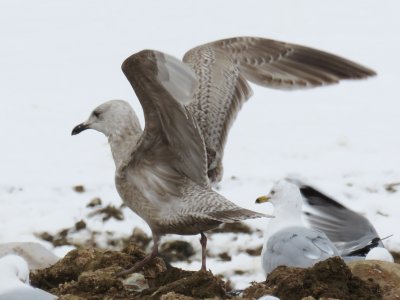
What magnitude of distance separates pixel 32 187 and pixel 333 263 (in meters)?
4.81

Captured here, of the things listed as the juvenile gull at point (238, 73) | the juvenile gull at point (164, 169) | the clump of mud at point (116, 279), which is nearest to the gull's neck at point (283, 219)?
the juvenile gull at point (238, 73)

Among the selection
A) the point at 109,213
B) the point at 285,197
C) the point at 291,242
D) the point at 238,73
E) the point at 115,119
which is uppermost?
the point at 238,73

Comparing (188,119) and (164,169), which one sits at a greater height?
(188,119)

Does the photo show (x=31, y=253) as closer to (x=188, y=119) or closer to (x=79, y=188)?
(x=188, y=119)

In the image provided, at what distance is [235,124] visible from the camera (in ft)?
37.0

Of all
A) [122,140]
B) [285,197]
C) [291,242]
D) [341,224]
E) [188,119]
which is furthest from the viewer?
[341,224]

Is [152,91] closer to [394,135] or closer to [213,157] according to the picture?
[213,157]

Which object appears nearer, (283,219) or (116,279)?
(116,279)

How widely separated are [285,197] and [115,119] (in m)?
1.44

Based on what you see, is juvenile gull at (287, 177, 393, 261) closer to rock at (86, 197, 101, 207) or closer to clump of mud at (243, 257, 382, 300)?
rock at (86, 197, 101, 207)

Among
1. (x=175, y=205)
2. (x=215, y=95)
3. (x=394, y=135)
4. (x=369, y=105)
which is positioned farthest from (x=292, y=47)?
(x=369, y=105)

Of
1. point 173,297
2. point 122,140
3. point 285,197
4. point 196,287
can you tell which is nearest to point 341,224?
point 285,197

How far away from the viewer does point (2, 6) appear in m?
15.4

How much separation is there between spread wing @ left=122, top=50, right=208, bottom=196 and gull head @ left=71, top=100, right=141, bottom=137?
289 mm
